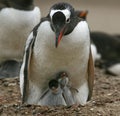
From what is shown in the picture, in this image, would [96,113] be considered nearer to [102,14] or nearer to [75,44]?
[75,44]

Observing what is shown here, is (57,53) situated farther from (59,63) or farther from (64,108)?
(64,108)

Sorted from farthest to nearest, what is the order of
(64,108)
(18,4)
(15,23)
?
1. (18,4)
2. (15,23)
3. (64,108)

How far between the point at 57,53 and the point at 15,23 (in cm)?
203

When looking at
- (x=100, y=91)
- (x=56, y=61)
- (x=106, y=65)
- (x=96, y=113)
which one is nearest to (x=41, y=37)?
(x=56, y=61)

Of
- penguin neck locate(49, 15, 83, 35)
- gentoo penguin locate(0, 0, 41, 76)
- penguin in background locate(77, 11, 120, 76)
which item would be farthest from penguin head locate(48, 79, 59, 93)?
penguin in background locate(77, 11, 120, 76)

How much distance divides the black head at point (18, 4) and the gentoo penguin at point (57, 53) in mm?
1821

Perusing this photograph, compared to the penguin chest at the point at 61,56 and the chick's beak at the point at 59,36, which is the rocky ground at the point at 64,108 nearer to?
the penguin chest at the point at 61,56

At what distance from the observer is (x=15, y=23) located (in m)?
6.93

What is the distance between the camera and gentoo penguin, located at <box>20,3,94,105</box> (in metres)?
4.89

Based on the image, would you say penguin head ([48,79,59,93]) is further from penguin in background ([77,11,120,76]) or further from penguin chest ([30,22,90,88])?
penguin in background ([77,11,120,76])

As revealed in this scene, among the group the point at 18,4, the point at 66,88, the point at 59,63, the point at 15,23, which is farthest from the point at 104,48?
the point at 59,63

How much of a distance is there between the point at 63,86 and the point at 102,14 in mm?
9561

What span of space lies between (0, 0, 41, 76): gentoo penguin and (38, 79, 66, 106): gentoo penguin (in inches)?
69.6

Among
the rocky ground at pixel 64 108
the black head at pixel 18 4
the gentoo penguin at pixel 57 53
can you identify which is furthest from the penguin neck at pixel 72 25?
the black head at pixel 18 4
